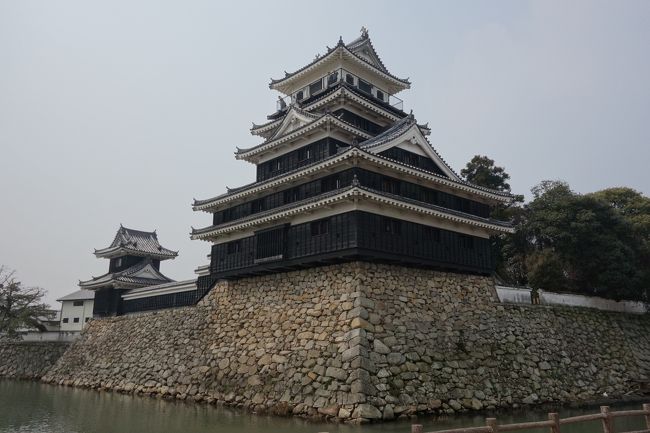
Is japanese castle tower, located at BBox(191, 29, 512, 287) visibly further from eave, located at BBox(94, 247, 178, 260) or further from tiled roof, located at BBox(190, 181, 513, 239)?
eave, located at BBox(94, 247, 178, 260)

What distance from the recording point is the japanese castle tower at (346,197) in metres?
20.4

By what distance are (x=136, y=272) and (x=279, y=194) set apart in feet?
62.0

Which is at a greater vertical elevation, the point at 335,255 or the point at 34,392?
the point at 335,255

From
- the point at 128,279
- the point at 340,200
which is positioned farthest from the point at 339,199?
the point at 128,279

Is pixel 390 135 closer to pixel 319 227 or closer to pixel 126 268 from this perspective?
pixel 319 227

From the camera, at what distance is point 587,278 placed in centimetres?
2836

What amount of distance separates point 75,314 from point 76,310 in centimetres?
33

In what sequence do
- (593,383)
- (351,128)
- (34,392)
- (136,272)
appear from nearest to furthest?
(593,383) < (351,128) < (34,392) < (136,272)

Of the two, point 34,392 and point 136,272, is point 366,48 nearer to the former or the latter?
point 136,272

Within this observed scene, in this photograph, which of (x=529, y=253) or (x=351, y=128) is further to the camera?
(x=529, y=253)

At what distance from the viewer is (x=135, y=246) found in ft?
131

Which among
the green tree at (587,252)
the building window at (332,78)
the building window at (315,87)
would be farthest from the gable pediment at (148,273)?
the green tree at (587,252)

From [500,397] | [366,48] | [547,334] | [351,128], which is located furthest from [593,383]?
[366,48]

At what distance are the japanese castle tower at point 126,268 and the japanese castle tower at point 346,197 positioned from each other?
32.4 ft
